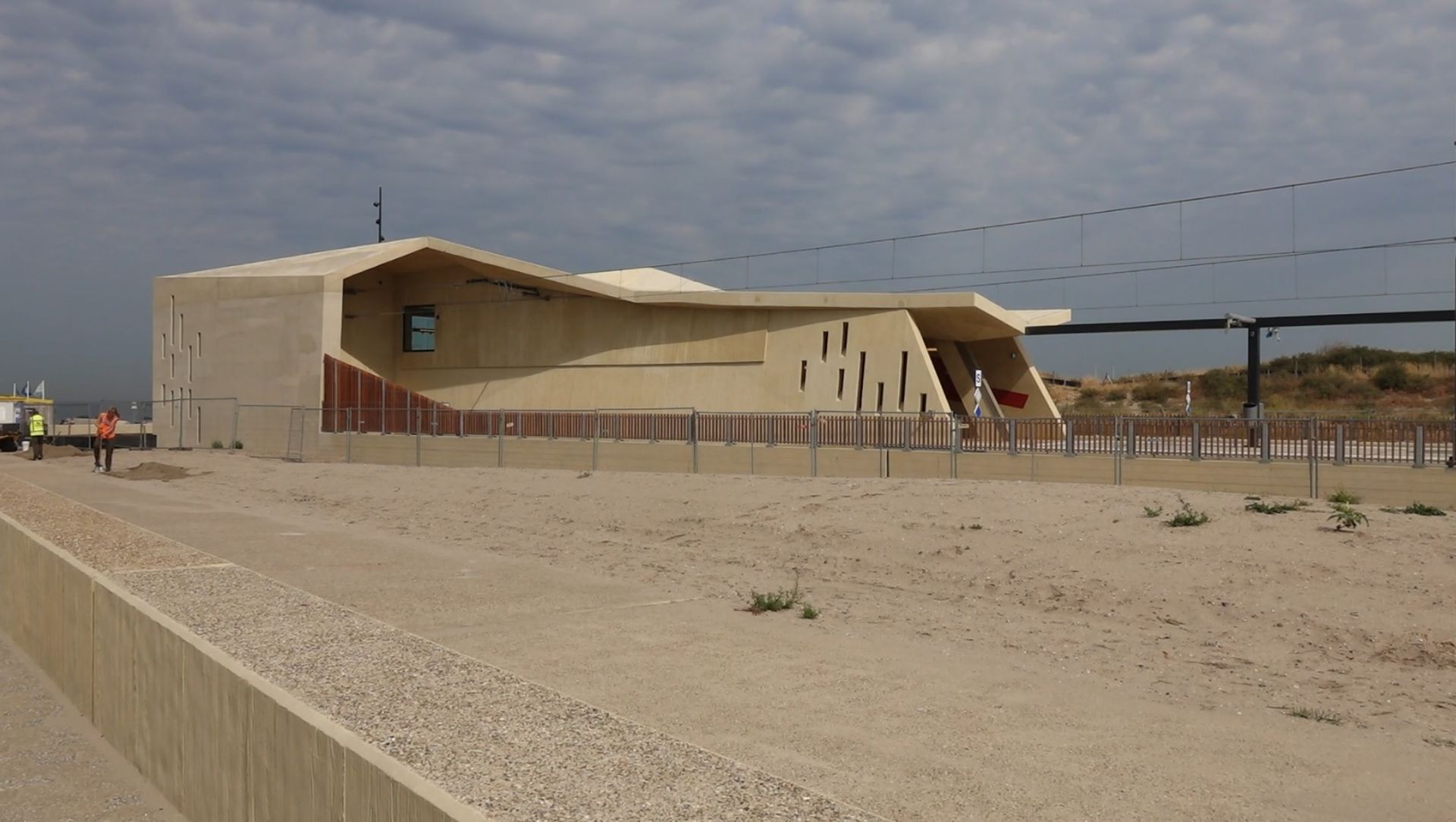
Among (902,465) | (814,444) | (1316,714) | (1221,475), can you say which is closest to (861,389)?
(814,444)

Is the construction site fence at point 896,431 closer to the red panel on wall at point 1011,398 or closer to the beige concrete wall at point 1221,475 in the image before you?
the beige concrete wall at point 1221,475

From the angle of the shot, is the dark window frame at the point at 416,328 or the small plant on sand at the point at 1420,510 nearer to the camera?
the small plant on sand at the point at 1420,510

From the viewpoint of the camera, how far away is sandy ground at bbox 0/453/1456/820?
7.85 metres

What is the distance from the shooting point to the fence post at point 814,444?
2672 centimetres

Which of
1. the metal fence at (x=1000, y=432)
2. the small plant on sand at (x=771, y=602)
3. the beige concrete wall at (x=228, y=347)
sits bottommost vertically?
the small plant on sand at (x=771, y=602)

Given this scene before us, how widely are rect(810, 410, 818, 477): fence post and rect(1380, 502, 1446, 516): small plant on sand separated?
1184 cm

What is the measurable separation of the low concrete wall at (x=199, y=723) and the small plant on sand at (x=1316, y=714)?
26.2 feet

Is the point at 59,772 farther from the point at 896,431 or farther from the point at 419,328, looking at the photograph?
the point at 419,328

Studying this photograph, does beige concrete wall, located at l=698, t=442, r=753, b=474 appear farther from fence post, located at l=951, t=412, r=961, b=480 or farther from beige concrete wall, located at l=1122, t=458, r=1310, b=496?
beige concrete wall, located at l=1122, t=458, r=1310, b=496

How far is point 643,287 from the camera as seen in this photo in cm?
4622

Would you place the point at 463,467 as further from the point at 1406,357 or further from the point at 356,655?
the point at 1406,357

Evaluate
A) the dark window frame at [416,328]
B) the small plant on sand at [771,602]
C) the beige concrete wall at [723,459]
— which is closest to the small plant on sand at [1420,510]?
the small plant on sand at [771,602]

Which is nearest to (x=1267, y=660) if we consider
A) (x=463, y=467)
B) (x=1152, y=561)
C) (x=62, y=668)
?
(x=1152, y=561)

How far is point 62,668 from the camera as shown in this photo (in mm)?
9812
